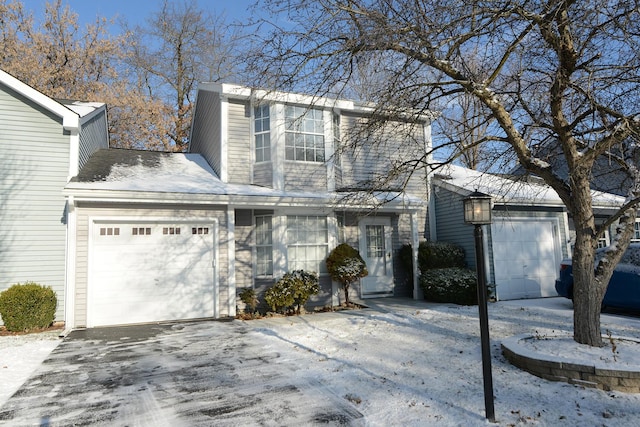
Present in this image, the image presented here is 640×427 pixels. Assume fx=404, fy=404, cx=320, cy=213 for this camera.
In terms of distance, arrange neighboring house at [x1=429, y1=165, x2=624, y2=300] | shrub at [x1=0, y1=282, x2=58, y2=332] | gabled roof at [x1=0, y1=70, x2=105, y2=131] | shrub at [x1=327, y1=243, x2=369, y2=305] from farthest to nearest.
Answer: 1. neighboring house at [x1=429, y1=165, x2=624, y2=300]
2. shrub at [x1=327, y1=243, x2=369, y2=305]
3. gabled roof at [x1=0, y1=70, x2=105, y2=131]
4. shrub at [x1=0, y1=282, x2=58, y2=332]

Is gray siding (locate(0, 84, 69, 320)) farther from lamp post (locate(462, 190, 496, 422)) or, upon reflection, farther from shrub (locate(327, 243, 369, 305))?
lamp post (locate(462, 190, 496, 422))

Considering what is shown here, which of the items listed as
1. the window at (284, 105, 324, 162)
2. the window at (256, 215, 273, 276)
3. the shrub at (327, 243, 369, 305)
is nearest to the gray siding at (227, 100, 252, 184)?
the window at (284, 105, 324, 162)

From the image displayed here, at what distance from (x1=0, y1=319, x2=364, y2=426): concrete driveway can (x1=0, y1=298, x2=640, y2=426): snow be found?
153mm

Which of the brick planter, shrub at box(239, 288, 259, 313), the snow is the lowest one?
the snow

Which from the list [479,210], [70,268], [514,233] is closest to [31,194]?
[70,268]

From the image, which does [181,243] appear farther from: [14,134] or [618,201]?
[618,201]

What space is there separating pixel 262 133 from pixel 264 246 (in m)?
2.93

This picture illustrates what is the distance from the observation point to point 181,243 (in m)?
9.14

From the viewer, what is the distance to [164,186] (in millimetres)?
8945

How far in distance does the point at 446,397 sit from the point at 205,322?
5.90m

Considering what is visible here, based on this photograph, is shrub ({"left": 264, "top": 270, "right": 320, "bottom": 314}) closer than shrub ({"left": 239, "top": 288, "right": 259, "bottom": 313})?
Yes

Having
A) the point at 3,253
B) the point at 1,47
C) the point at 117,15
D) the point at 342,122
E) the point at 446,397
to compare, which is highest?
the point at 117,15

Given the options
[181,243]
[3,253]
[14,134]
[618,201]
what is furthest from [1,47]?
[618,201]

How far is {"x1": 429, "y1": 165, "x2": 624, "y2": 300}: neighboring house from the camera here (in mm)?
11078
